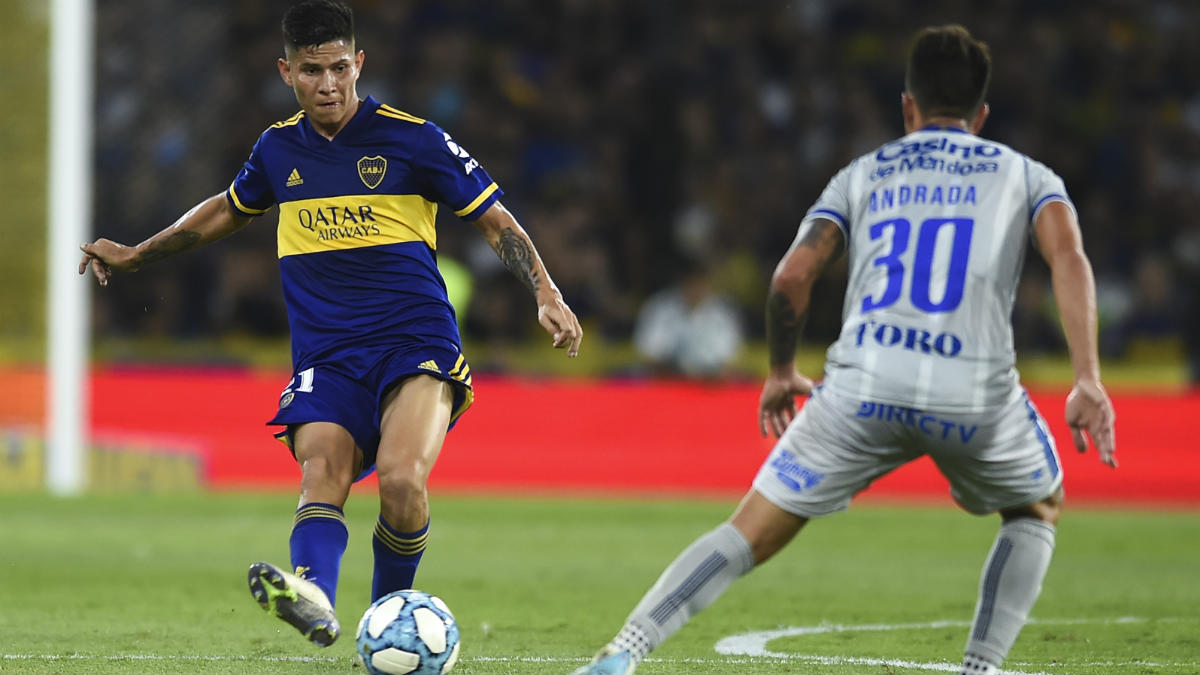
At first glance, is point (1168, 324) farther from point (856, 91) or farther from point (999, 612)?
point (999, 612)

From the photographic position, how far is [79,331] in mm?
13406

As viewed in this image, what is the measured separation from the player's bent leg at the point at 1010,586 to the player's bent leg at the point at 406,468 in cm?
171

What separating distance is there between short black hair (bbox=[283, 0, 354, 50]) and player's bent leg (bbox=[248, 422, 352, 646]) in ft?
3.93

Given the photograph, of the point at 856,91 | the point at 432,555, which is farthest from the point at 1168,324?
the point at 432,555

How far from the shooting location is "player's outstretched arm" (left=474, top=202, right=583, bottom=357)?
5.07 metres

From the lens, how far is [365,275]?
5410 mm

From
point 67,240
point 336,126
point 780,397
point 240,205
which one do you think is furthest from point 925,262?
point 67,240

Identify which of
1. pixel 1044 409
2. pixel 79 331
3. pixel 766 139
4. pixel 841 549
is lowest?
pixel 841 549

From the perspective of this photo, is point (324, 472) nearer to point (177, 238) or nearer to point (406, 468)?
point (406, 468)

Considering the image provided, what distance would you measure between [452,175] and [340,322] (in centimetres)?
59

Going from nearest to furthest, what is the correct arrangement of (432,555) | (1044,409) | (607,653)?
1. (607,653)
2. (432,555)
3. (1044,409)

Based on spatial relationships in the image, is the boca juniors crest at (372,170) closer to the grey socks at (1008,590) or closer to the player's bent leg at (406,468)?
the player's bent leg at (406,468)

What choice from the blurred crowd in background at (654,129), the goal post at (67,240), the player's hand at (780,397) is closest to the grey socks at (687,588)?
the player's hand at (780,397)

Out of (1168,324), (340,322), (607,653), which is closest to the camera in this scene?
(607,653)
